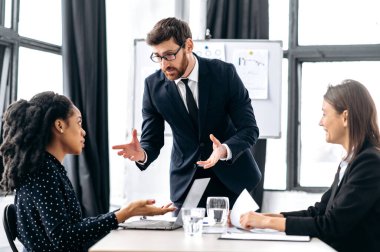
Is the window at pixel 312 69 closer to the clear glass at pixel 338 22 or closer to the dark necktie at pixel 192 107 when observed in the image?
the clear glass at pixel 338 22

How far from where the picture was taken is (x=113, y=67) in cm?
497

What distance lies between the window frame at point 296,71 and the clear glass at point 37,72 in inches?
69.8

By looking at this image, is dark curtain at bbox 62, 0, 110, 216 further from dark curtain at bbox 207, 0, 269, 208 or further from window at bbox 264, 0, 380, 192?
window at bbox 264, 0, 380, 192

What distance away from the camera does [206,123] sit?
290cm

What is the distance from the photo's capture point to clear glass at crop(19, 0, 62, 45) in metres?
4.34

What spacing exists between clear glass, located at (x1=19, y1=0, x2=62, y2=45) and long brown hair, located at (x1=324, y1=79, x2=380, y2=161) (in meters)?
2.71

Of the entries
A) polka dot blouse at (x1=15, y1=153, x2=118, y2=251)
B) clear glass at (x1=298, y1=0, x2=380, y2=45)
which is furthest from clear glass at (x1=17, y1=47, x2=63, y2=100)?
polka dot blouse at (x1=15, y1=153, x2=118, y2=251)

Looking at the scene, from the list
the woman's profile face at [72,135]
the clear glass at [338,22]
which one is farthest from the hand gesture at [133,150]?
the clear glass at [338,22]

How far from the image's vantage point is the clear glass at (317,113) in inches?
187

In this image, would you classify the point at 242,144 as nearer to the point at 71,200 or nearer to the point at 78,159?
the point at 71,200

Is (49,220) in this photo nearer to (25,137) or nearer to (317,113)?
(25,137)

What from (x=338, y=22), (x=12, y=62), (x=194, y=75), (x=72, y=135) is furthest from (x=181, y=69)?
(x=338, y=22)

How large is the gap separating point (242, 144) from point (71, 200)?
35.7 inches

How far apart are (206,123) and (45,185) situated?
1.01 metres
